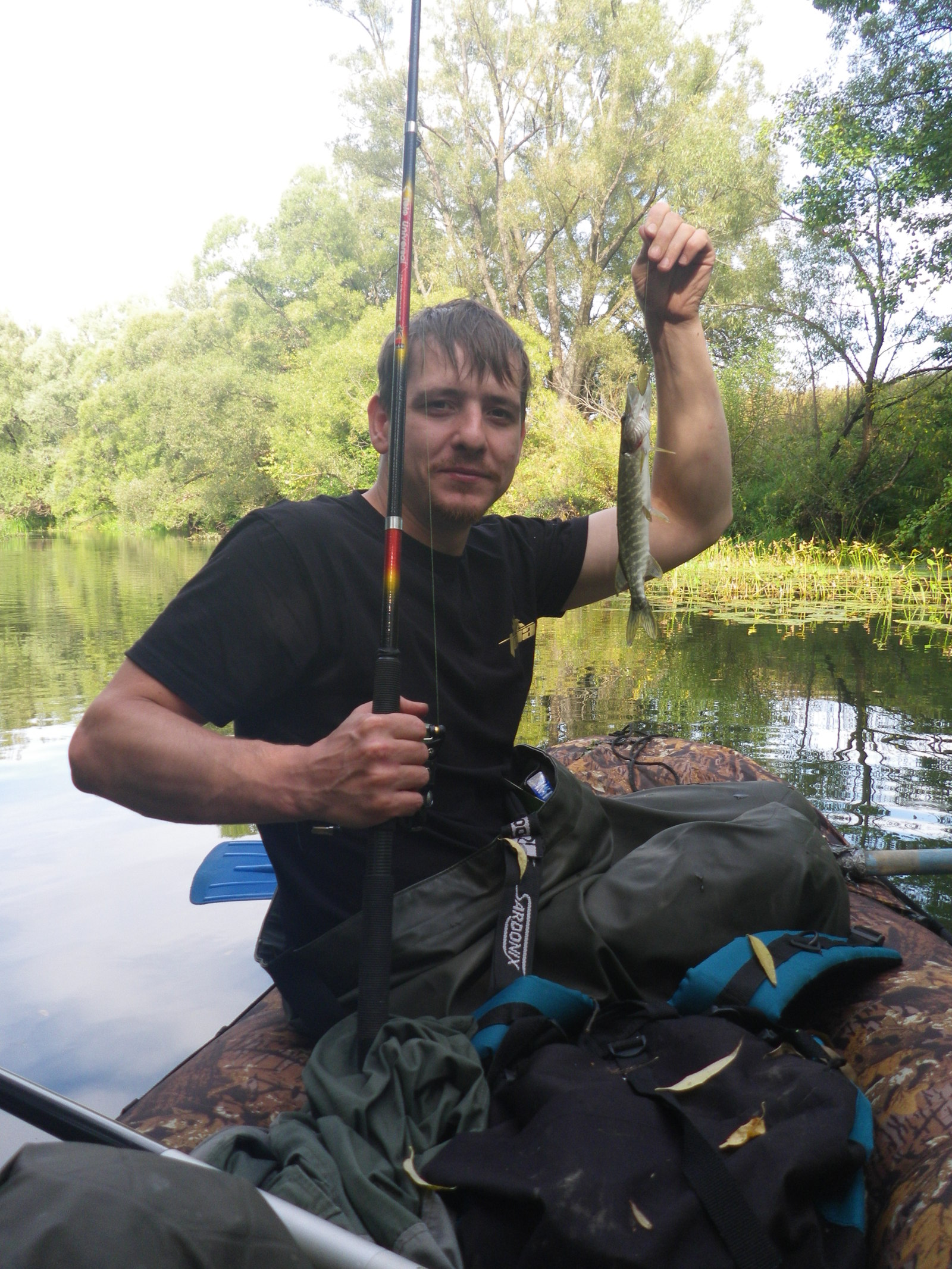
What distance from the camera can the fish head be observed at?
1512 mm

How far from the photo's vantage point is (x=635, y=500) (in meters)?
1.58

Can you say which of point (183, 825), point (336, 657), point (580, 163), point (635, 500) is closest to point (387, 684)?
point (336, 657)

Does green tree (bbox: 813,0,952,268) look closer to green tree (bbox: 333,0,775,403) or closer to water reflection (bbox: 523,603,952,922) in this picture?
green tree (bbox: 333,0,775,403)

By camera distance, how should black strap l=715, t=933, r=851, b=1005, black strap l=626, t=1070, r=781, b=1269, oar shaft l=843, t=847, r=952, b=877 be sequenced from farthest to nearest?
oar shaft l=843, t=847, r=952, b=877 → black strap l=715, t=933, r=851, b=1005 → black strap l=626, t=1070, r=781, b=1269

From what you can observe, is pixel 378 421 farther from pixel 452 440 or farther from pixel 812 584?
pixel 812 584

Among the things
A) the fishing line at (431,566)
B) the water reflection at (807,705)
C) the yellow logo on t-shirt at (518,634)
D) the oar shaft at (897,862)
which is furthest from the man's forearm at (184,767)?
the water reflection at (807,705)

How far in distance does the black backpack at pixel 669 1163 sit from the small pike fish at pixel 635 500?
0.67m

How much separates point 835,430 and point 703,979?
15.7 metres

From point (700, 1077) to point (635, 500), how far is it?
89 centimetres

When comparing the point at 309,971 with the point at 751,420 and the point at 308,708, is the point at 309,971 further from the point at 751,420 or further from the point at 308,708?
the point at 751,420

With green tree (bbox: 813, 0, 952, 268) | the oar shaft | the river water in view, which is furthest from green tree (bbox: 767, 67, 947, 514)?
the oar shaft

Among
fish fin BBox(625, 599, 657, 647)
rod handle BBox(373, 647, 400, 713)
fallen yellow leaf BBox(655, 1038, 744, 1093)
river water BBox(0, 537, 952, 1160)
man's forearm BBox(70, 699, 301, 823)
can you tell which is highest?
fish fin BBox(625, 599, 657, 647)

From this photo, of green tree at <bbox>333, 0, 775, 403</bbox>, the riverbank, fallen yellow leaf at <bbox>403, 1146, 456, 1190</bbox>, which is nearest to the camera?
fallen yellow leaf at <bbox>403, 1146, 456, 1190</bbox>

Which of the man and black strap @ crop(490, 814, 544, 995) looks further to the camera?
black strap @ crop(490, 814, 544, 995)
